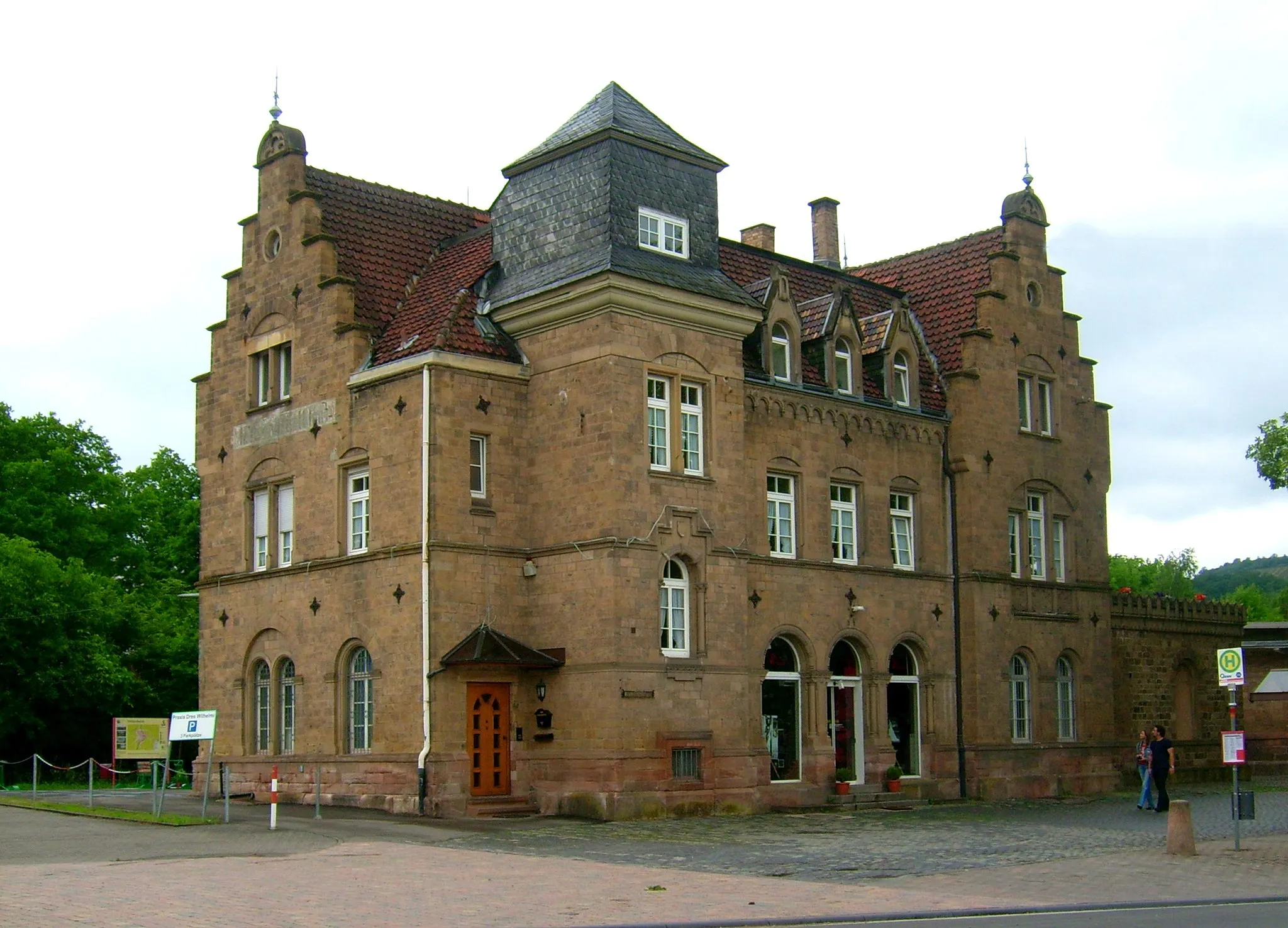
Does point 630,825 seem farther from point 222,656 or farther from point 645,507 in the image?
point 222,656

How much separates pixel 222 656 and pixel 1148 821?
19.7 meters

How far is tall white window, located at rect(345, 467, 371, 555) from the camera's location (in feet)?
104

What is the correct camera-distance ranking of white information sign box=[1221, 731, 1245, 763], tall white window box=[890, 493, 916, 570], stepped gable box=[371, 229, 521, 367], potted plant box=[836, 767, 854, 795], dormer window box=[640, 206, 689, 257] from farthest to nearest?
1. tall white window box=[890, 493, 916, 570]
2. potted plant box=[836, 767, 854, 795]
3. dormer window box=[640, 206, 689, 257]
4. stepped gable box=[371, 229, 521, 367]
5. white information sign box=[1221, 731, 1245, 763]

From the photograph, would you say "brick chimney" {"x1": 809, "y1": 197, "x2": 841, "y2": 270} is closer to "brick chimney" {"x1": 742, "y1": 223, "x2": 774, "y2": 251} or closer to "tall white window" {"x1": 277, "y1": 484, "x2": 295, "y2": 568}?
"brick chimney" {"x1": 742, "y1": 223, "x2": 774, "y2": 251}

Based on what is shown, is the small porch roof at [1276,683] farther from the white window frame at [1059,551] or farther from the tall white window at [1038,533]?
the white window frame at [1059,551]

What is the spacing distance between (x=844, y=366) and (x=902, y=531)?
406cm

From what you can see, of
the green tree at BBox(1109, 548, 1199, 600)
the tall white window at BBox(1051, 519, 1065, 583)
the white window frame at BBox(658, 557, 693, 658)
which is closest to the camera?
the white window frame at BBox(658, 557, 693, 658)

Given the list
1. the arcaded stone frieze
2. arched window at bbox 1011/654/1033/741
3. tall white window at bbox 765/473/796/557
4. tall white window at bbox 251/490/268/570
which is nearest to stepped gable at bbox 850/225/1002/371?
the arcaded stone frieze

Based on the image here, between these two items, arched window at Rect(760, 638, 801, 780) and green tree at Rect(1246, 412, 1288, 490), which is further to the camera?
green tree at Rect(1246, 412, 1288, 490)

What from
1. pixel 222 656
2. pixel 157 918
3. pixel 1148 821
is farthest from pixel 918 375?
pixel 157 918

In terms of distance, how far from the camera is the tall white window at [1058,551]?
39.7 m

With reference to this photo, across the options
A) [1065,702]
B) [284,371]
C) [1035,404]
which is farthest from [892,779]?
[284,371]

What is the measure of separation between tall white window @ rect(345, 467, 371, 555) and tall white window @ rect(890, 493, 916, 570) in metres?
12.0

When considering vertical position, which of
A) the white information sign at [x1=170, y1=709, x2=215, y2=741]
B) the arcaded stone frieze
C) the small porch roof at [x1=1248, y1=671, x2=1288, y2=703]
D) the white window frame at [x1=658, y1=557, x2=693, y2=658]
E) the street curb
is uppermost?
the arcaded stone frieze
